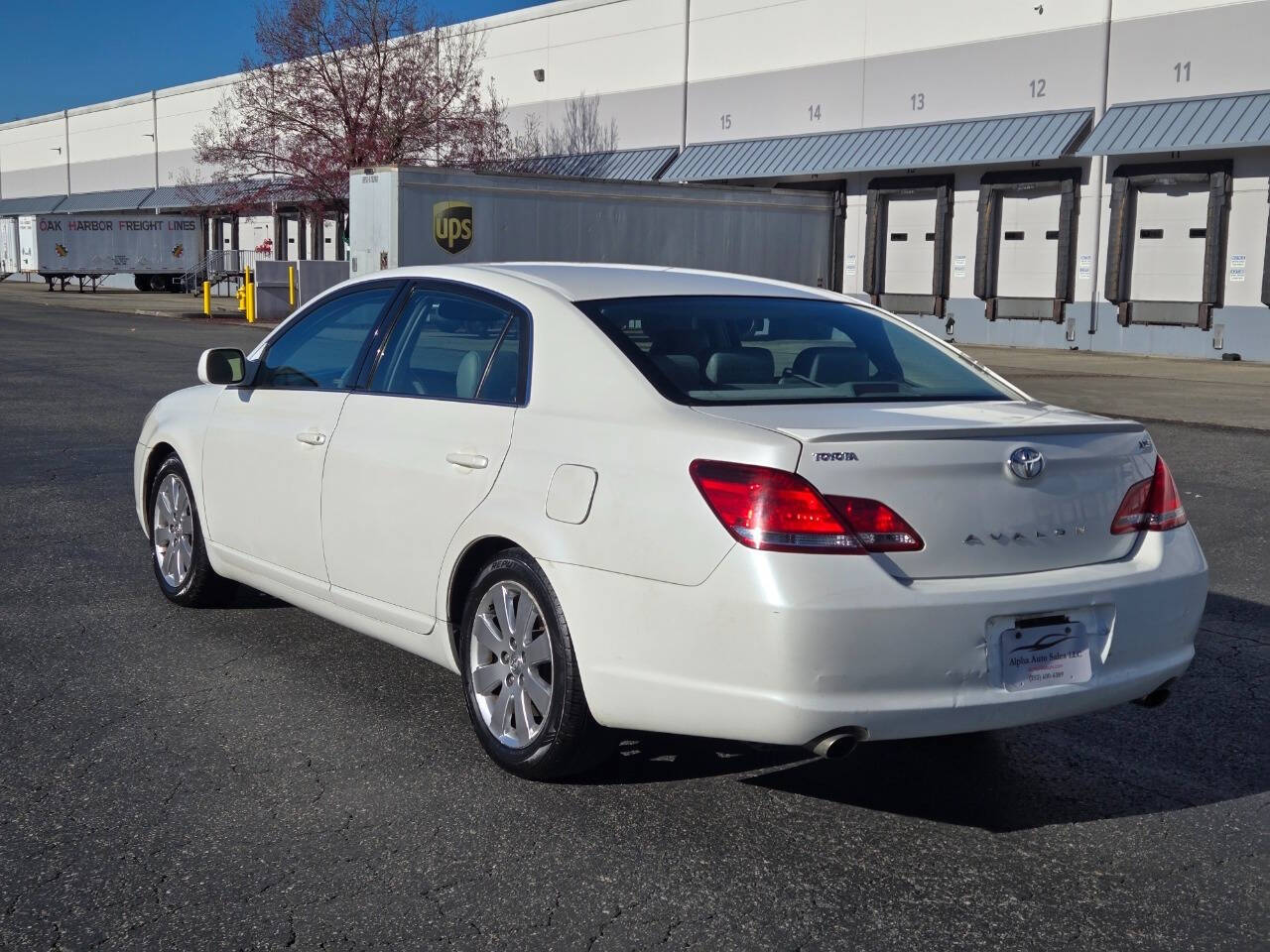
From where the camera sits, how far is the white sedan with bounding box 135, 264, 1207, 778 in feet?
12.2

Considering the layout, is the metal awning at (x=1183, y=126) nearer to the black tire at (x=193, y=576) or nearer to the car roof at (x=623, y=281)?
the car roof at (x=623, y=281)

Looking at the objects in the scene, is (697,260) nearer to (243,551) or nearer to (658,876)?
(243,551)

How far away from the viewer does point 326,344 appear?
5.69 metres

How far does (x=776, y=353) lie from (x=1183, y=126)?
2479cm

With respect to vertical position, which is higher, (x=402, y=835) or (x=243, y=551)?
(x=243, y=551)

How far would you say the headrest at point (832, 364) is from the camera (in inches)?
187

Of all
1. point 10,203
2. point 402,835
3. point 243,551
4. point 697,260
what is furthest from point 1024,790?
point 10,203

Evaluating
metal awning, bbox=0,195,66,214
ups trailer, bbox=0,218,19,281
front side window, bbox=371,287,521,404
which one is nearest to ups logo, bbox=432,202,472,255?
front side window, bbox=371,287,521,404

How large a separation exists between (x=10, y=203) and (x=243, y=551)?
265 ft

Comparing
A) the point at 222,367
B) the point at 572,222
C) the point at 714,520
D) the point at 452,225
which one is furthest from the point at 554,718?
the point at 572,222

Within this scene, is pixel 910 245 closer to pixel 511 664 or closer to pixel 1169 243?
pixel 1169 243

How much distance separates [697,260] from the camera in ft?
89.1

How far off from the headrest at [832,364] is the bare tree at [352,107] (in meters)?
38.1

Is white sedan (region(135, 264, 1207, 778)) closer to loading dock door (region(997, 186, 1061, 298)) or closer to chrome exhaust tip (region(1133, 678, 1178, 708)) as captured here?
chrome exhaust tip (region(1133, 678, 1178, 708))
